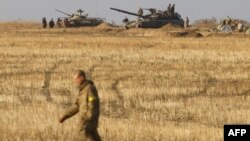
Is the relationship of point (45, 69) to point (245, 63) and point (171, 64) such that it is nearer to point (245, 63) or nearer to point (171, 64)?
point (171, 64)

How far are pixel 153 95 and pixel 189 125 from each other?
5.37 metres

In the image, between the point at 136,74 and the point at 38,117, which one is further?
the point at 136,74

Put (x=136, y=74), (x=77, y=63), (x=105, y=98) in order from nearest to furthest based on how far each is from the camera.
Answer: (x=105, y=98), (x=136, y=74), (x=77, y=63)

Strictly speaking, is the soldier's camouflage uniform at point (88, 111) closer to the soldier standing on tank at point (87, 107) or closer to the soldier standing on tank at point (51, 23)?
the soldier standing on tank at point (87, 107)

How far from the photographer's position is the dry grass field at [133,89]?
14633 millimetres

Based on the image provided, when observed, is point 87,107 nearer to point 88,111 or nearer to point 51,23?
point 88,111

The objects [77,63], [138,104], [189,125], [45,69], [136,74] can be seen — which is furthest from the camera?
[77,63]

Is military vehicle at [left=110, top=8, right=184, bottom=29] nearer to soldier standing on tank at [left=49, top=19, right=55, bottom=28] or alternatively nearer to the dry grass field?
soldier standing on tank at [left=49, top=19, right=55, bottom=28]

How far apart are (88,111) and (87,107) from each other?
0.22ft

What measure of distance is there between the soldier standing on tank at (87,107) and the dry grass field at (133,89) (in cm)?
246

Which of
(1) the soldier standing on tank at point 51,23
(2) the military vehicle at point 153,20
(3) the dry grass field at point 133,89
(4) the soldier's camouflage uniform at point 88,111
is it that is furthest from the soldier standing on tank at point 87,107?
(1) the soldier standing on tank at point 51,23

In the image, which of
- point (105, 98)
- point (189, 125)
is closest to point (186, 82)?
point (105, 98)

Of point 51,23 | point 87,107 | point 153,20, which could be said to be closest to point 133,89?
point 87,107

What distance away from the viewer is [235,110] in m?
17.6
